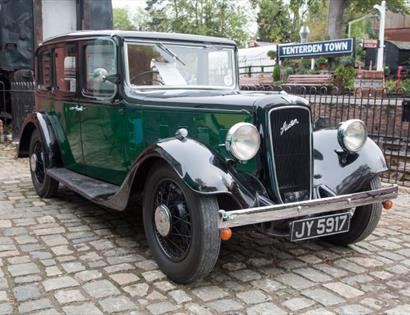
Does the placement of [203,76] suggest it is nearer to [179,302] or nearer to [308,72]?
[179,302]

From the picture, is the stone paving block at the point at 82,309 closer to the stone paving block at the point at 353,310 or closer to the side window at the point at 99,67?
the stone paving block at the point at 353,310

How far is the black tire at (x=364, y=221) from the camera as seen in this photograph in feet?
12.4

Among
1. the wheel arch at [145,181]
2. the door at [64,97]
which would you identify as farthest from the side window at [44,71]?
the wheel arch at [145,181]

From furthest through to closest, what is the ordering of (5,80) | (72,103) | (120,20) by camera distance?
1. (120,20)
2. (5,80)
3. (72,103)

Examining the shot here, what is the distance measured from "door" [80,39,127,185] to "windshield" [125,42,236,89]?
8.0 inches

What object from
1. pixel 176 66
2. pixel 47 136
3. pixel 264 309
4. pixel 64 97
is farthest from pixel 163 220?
pixel 47 136

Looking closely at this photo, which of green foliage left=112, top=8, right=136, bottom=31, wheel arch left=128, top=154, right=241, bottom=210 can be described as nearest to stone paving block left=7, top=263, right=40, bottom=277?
wheel arch left=128, top=154, right=241, bottom=210

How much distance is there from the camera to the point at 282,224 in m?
3.28

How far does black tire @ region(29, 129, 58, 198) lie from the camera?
17.6 ft

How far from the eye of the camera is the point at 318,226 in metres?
3.27

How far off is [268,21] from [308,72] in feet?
68.3

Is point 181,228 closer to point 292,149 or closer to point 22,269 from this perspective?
point 292,149

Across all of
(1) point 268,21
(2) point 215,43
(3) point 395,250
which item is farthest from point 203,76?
(1) point 268,21

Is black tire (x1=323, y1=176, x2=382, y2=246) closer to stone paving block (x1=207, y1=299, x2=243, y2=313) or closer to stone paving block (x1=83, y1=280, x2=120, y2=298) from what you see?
stone paving block (x1=207, y1=299, x2=243, y2=313)
